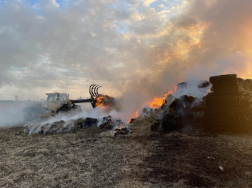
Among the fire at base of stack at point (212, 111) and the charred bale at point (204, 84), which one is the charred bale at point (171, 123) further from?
the charred bale at point (204, 84)

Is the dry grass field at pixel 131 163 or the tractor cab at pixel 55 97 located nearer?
the dry grass field at pixel 131 163

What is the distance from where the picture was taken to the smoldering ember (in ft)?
14.5

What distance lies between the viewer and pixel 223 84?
9.94 metres

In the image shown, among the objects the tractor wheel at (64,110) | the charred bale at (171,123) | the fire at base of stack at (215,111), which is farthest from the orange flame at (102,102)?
the charred bale at (171,123)

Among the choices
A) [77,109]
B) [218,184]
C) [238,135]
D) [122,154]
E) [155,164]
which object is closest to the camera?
[218,184]

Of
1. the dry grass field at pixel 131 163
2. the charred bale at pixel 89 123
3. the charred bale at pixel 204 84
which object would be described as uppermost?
the charred bale at pixel 204 84

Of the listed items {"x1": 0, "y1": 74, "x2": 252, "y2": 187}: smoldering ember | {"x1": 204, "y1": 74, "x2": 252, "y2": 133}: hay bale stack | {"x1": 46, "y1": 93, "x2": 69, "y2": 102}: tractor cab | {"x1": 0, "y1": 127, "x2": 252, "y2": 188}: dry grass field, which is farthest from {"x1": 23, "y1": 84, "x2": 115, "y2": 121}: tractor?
{"x1": 204, "y1": 74, "x2": 252, "y2": 133}: hay bale stack

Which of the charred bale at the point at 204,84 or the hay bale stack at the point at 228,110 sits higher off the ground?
the charred bale at the point at 204,84

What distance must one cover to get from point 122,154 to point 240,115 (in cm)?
780

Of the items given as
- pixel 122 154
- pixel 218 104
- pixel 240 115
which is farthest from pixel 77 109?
pixel 240 115

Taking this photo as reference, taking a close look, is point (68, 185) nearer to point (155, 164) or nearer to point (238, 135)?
point (155, 164)

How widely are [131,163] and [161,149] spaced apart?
2043 millimetres

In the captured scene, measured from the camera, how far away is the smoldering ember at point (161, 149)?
14.5 feet

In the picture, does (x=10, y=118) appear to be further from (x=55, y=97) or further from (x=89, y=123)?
(x=89, y=123)
